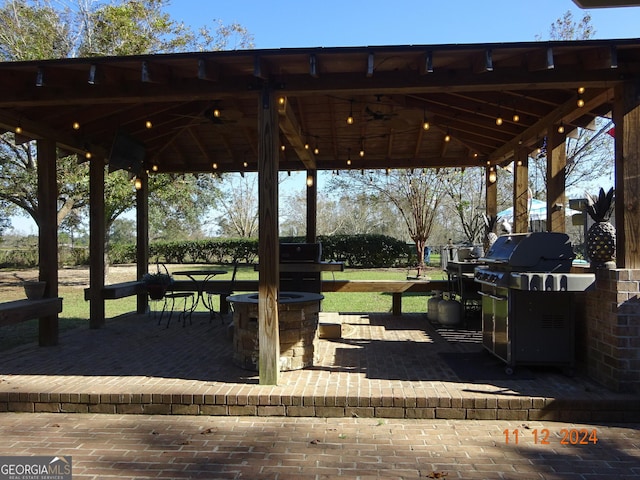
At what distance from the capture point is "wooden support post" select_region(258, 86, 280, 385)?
158 inches

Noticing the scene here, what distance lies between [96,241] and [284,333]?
3802 mm

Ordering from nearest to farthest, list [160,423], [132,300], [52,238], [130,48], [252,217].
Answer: [160,423] → [52,238] → [132,300] → [130,48] → [252,217]

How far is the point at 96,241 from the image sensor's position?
21.8 ft

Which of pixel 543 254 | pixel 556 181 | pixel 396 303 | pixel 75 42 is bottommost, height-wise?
pixel 396 303

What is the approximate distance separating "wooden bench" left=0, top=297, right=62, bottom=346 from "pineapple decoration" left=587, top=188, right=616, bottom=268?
5798 mm

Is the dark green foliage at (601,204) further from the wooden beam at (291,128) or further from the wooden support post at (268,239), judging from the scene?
the wooden beam at (291,128)

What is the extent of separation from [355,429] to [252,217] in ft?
87.4

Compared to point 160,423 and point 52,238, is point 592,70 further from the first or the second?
point 52,238

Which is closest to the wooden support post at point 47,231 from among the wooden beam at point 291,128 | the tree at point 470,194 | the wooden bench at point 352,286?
the wooden bench at point 352,286

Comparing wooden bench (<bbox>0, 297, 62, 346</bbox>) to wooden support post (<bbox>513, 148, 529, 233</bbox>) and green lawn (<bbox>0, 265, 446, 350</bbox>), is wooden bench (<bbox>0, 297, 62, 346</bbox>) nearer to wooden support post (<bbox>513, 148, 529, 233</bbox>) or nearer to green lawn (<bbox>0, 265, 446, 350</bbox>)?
green lawn (<bbox>0, 265, 446, 350</bbox>)

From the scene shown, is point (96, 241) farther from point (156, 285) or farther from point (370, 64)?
point (370, 64)

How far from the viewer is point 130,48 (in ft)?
38.3

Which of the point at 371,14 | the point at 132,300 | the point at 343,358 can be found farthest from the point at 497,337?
the point at 371,14
